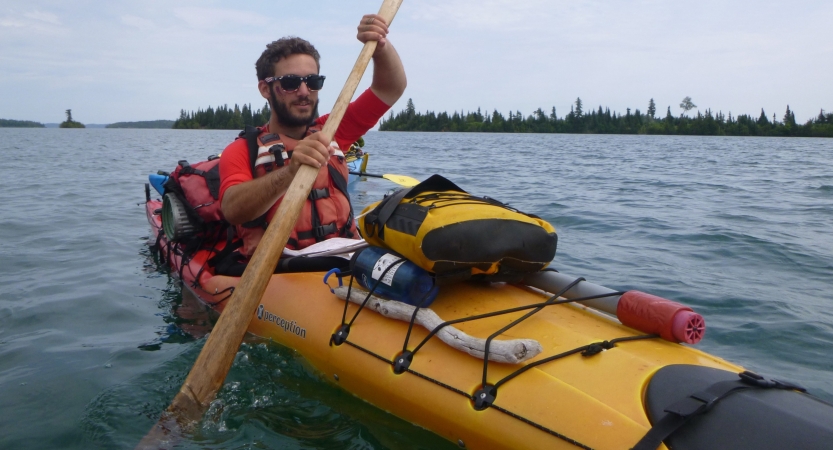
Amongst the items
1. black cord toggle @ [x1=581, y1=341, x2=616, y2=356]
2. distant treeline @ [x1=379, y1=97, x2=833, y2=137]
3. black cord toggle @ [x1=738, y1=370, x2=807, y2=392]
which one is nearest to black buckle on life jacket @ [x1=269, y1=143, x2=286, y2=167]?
black cord toggle @ [x1=581, y1=341, x2=616, y2=356]

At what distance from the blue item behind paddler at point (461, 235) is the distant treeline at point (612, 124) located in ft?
271

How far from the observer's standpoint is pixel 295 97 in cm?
379

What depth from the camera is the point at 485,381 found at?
97.0 inches

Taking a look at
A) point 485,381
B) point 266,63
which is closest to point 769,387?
point 485,381

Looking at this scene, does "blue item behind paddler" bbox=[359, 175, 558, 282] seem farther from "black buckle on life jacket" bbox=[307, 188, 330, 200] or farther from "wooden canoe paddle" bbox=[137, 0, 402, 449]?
"black buckle on life jacket" bbox=[307, 188, 330, 200]

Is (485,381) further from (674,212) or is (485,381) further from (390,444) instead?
(674,212)

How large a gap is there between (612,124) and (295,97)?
100.0 meters

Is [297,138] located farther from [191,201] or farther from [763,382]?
[763,382]

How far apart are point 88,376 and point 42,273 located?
2.90 metres

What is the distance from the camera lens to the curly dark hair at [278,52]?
148 inches

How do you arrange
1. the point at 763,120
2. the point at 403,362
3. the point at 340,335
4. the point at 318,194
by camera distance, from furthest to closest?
1. the point at 763,120
2. the point at 318,194
3. the point at 340,335
4. the point at 403,362

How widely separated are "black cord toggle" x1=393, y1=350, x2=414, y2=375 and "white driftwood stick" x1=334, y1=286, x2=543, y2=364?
148 millimetres

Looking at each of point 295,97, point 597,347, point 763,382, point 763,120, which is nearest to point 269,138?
point 295,97

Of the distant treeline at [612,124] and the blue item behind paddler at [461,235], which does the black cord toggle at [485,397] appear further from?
the distant treeline at [612,124]
